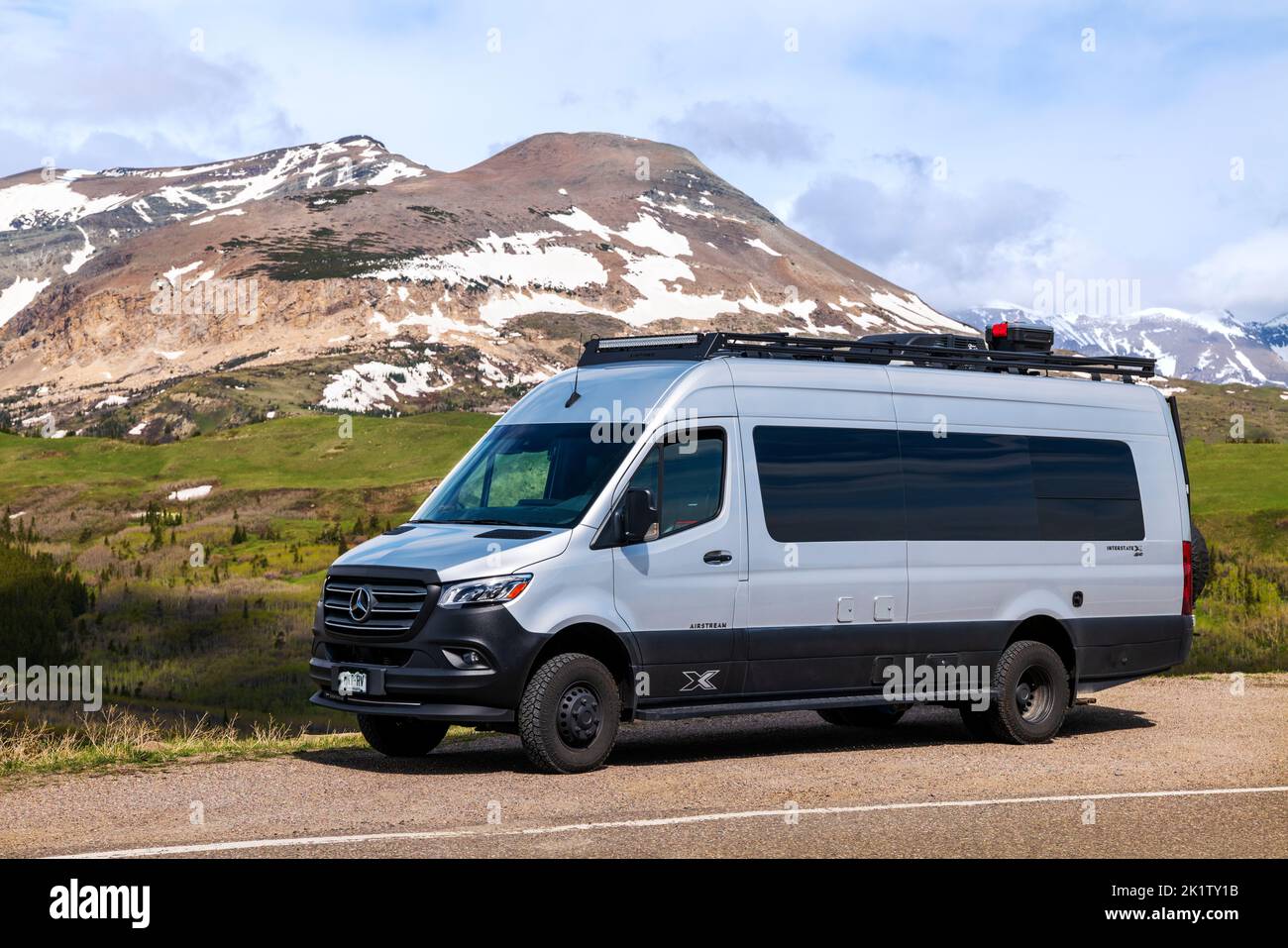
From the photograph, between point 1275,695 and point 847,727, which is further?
point 1275,695

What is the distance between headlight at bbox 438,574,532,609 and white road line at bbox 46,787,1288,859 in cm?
219

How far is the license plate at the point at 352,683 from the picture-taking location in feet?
38.1

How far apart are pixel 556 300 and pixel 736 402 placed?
16523 centimetres

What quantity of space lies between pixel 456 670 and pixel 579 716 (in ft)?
3.18

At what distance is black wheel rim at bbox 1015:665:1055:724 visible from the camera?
46.8 ft

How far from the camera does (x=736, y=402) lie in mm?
12719

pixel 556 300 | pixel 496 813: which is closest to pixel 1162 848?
pixel 496 813

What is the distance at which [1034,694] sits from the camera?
47.2ft

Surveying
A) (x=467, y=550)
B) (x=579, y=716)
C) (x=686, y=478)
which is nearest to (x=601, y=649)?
(x=579, y=716)

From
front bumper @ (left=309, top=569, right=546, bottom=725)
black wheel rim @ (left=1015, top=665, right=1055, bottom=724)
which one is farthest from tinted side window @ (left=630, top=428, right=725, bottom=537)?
black wheel rim @ (left=1015, top=665, right=1055, bottom=724)

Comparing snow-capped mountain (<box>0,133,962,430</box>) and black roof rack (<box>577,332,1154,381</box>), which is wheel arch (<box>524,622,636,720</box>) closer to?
black roof rack (<box>577,332,1154,381</box>)

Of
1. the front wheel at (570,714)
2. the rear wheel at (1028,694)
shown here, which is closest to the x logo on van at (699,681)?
the front wheel at (570,714)
